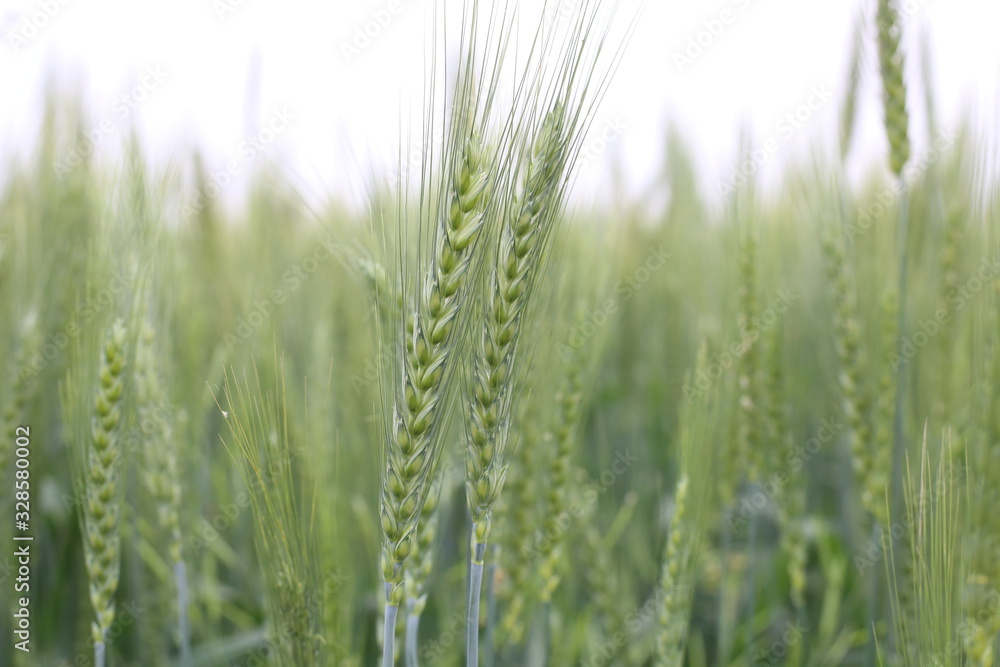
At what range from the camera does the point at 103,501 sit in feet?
4.33

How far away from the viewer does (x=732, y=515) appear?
7.84ft

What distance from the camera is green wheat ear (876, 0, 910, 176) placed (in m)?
1.70

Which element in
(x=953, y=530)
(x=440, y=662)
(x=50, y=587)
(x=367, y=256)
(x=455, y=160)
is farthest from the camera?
(x=50, y=587)

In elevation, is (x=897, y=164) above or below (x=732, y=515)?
above

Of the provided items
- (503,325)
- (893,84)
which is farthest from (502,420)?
(893,84)

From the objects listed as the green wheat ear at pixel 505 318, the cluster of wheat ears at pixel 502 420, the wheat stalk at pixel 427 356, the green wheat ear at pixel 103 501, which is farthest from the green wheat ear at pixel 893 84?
the green wheat ear at pixel 103 501

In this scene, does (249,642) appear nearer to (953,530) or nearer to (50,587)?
(50,587)

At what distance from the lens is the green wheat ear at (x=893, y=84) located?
5.58 feet

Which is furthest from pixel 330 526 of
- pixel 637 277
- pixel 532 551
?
pixel 637 277

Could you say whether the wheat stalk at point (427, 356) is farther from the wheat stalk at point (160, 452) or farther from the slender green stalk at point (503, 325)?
the wheat stalk at point (160, 452)

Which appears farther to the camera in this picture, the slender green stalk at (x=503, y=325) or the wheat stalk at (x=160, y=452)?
the wheat stalk at (x=160, y=452)

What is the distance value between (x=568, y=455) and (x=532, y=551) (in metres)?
0.25

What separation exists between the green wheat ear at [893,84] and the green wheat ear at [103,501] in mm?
1824

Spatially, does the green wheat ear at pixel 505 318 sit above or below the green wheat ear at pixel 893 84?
below
